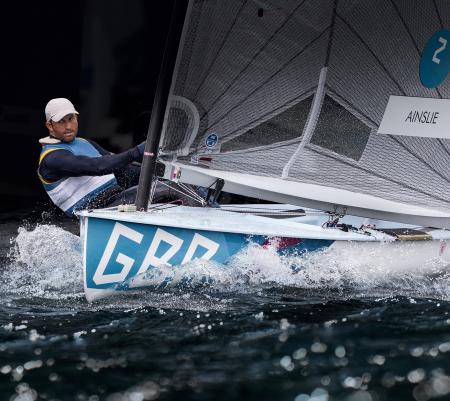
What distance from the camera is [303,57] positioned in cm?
397

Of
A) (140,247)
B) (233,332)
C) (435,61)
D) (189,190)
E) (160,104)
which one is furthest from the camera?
(189,190)

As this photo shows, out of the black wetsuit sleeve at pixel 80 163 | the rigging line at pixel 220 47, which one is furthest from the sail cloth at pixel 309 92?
the black wetsuit sleeve at pixel 80 163

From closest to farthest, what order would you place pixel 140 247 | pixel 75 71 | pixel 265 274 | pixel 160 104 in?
pixel 140 247
pixel 265 274
pixel 160 104
pixel 75 71

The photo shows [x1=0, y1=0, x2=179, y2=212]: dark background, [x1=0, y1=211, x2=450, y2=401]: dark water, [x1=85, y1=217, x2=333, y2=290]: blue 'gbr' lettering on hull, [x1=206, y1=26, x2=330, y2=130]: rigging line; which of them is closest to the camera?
[x1=0, y1=211, x2=450, y2=401]: dark water

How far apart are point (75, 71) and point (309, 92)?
10.6 ft

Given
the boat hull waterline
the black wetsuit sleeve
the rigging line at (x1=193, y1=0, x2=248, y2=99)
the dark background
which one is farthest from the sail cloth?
the dark background

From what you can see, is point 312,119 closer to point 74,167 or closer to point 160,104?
point 160,104

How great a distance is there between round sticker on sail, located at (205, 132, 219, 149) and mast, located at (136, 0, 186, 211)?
10.1 inches

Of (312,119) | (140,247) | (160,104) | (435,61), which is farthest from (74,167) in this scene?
(435,61)

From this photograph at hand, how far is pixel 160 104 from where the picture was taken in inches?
151

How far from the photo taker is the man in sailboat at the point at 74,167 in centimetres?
386

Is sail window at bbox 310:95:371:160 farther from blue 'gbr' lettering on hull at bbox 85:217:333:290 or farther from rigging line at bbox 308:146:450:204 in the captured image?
blue 'gbr' lettering on hull at bbox 85:217:333:290

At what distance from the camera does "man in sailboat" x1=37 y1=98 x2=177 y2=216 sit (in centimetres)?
386

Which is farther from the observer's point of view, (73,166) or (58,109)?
(58,109)
